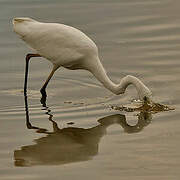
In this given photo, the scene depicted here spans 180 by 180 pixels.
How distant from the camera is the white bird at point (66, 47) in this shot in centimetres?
1340

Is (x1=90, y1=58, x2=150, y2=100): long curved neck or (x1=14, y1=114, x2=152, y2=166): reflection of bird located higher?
(x1=90, y1=58, x2=150, y2=100): long curved neck

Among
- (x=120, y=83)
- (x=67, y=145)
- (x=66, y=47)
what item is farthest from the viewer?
(x=66, y=47)

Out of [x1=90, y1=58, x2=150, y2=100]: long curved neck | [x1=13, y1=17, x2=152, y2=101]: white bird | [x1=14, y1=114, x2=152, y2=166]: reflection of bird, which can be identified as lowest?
[x1=14, y1=114, x2=152, y2=166]: reflection of bird

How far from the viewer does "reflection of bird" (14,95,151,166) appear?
35.0 feet

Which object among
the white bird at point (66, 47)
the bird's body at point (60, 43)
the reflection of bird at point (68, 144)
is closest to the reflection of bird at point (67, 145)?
the reflection of bird at point (68, 144)

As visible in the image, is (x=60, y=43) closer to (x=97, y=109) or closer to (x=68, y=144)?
(x=97, y=109)

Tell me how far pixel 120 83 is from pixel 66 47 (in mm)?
1173

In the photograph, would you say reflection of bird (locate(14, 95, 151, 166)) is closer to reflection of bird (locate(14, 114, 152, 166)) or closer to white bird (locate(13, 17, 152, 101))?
Result: reflection of bird (locate(14, 114, 152, 166))

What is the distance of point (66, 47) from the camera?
13570 millimetres

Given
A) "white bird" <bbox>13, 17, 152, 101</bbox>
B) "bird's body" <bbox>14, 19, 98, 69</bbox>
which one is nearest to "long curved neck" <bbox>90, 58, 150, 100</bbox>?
"white bird" <bbox>13, 17, 152, 101</bbox>

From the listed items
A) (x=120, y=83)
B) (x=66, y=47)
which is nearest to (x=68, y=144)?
(x=120, y=83)

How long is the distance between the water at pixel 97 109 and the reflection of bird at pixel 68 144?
0.01 m

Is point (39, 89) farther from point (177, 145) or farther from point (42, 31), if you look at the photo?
point (177, 145)

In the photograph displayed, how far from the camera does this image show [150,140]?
11445 millimetres
